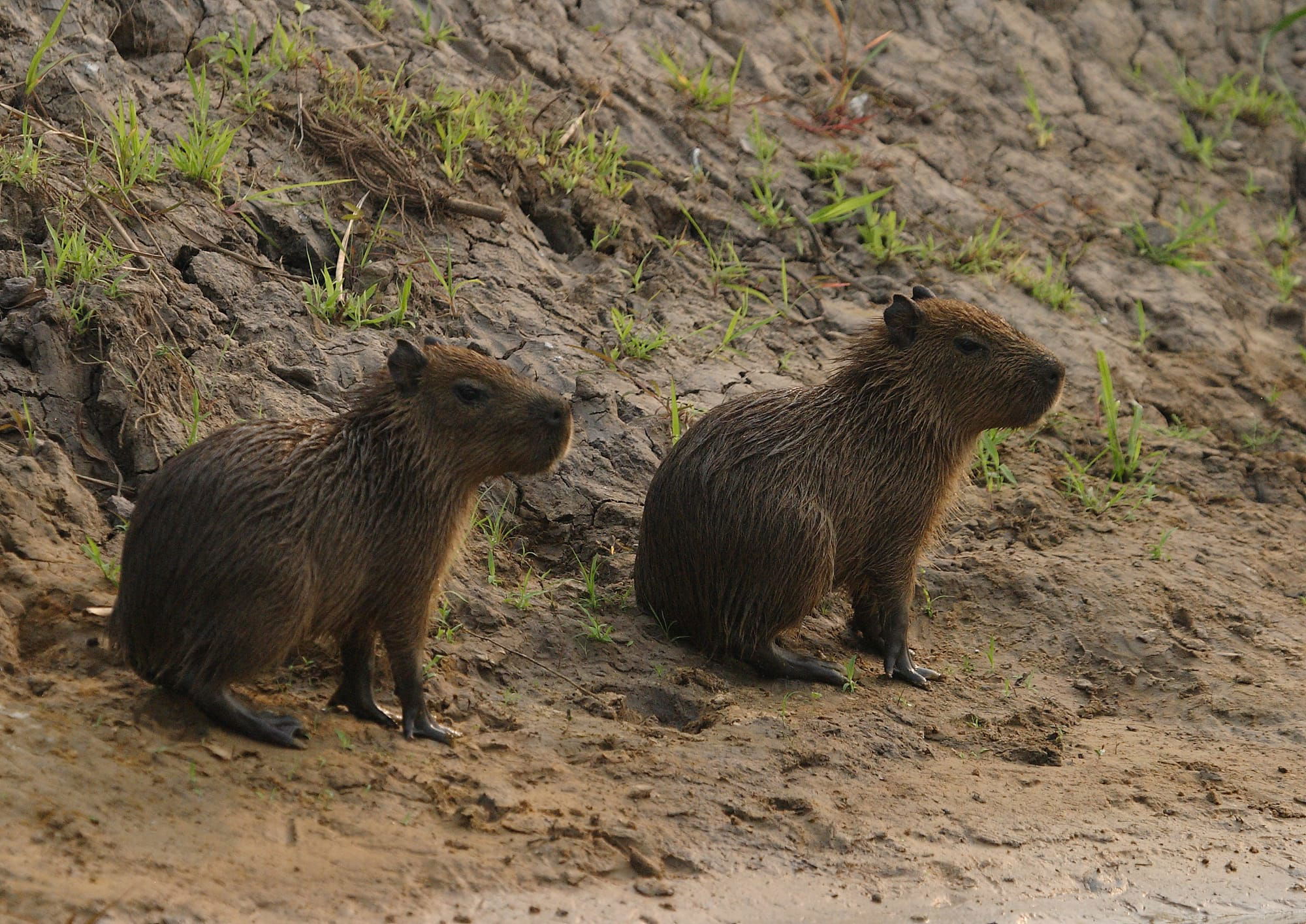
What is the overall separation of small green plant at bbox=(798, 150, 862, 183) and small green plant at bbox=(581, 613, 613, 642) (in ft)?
11.0

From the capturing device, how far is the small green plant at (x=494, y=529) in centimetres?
501

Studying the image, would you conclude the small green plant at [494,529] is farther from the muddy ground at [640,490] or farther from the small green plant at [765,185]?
the small green plant at [765,185]

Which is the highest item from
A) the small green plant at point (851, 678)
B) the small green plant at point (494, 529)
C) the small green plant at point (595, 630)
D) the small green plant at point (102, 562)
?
the small green plant at point (851, 678)

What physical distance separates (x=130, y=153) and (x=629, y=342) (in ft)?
6.48

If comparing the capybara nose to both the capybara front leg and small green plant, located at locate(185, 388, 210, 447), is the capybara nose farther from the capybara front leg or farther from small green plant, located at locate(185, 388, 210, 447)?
the capybara front leg

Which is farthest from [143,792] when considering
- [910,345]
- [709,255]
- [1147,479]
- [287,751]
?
[1147,479]

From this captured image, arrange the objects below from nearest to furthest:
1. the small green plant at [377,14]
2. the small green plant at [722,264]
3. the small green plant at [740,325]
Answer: the small green plant at [740,325], the small green plant at [722,264], the small green plant at [377,14]

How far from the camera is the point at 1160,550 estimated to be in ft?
19.2

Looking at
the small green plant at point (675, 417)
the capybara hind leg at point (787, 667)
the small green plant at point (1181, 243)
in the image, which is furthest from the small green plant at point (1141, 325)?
the capybara hind leg at point (787, 667)

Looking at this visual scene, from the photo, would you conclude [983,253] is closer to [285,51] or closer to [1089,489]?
[1089,489]

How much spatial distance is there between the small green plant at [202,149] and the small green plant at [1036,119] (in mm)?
4781

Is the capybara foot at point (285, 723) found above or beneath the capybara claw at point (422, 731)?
beneath

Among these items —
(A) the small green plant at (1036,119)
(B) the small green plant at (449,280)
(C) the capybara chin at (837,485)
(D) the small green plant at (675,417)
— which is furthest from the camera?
(A) the small green plant at (1036,119)

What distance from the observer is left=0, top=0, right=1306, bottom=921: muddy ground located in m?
3.62
